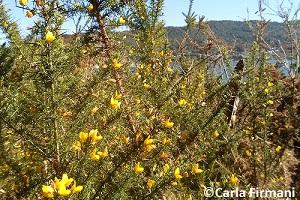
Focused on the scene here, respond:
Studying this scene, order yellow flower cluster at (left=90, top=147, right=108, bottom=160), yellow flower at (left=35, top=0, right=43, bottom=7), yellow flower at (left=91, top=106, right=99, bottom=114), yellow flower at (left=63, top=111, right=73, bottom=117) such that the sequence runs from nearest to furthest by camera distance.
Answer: yellow flower cluster at (left=90, top=147, right=108, bottom=160) → yellow flower at (left=35, top=0, right=43, bottom=7) → yellow flower at (left=63, top=111, right=73, bottom=117) → yellow flower at (left=91, top=106, right=99, bottom=114)

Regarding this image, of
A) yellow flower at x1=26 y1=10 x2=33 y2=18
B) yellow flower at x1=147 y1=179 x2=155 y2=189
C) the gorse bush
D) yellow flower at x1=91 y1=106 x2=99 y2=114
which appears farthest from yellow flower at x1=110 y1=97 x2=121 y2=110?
yellow flower at x1=26 y1=10 x2=33 y2=18

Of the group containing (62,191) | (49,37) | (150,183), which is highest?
(49,37)

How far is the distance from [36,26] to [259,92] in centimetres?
297

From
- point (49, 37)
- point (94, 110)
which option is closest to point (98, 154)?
point (94, 110)

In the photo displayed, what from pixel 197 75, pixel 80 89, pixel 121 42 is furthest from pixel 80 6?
pixel 197 75

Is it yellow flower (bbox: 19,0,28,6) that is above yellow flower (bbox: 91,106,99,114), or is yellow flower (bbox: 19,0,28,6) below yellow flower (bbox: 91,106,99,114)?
above

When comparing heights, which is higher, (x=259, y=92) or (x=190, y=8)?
(x=190, y=8)

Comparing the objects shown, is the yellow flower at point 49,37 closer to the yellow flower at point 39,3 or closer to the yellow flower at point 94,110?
the yellow flower at point 39,3

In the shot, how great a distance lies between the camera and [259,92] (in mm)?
4258

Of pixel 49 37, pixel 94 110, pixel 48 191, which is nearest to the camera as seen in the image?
pixel 48 191

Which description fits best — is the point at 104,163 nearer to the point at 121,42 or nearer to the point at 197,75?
the point at 121,42

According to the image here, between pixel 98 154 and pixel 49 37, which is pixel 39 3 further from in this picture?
pixel 98 154

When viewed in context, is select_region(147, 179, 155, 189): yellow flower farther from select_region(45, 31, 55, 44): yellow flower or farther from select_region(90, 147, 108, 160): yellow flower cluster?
select_region(45, 31, 55, 44): yellow flower

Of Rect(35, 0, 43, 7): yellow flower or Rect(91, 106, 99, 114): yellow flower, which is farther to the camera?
Rect(91, 106, 99, 114): yellow flower
